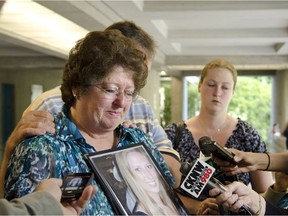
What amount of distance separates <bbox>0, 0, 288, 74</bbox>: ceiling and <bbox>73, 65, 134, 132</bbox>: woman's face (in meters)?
1.90

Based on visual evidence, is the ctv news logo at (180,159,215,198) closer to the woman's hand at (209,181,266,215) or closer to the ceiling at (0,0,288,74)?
the woman's hand at (209,181,266,215)

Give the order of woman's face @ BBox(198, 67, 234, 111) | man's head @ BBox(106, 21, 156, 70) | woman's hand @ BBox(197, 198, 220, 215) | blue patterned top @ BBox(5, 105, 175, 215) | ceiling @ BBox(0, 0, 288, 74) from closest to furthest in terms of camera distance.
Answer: blue patterned top @ BBox(5, 105, 175, 215) < woman's hand @ BBox(197, 198, 220, 215) < man's head @ BBox(106, 21, 156, 70) < woman's face @ BBox(198, 67, 234, 111) < ceiling @ BBox(0, 0, 288, 74)

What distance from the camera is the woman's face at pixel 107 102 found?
1091 mm

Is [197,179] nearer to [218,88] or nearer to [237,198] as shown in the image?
[237,198]

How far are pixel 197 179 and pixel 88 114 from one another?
1.14ft

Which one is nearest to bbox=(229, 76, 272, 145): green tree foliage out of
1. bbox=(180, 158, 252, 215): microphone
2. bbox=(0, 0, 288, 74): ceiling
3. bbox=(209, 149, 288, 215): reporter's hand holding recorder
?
bbox=(0, 0, 288, 74): ceiling

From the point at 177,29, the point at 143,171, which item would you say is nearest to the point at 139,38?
the point at 143,171

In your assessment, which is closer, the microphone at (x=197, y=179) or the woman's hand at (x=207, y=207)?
the microphone at (x=197, y=179)

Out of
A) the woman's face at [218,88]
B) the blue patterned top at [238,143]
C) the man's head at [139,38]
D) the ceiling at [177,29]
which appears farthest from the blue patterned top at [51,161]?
the ceiling at [177,29]

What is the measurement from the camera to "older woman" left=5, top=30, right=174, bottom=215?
0.99 meters

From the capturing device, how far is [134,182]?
1059 millimetres

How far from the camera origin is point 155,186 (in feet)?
3.73

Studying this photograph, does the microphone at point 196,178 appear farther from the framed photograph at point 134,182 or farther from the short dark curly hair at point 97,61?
the short dark curly hair at point 97,61

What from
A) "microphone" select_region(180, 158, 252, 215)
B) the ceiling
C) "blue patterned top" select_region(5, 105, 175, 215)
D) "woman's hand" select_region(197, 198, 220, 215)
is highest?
the ceiling
